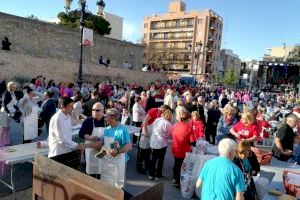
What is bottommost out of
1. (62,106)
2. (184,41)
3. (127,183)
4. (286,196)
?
(127,183)

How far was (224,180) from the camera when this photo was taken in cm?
383

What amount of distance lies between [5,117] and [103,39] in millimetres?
30379

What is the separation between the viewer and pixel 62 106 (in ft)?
16.3

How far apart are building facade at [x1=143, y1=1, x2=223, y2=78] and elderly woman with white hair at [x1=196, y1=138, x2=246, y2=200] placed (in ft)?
210

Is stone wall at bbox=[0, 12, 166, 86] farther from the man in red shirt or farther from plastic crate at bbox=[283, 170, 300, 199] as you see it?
plastic crate at bbox=[283, 170, 300, 199]

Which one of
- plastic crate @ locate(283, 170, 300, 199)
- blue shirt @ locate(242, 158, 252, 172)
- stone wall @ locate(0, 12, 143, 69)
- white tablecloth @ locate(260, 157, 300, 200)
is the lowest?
white tablecloth @ locate(260, 157, 300, 200)

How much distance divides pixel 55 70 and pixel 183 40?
177 feet

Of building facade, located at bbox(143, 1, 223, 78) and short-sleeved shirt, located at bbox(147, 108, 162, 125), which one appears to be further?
building facade, located at bbox(143, 1, 223, 78)

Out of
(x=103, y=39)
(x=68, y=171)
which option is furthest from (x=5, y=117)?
(x=103, y=39)

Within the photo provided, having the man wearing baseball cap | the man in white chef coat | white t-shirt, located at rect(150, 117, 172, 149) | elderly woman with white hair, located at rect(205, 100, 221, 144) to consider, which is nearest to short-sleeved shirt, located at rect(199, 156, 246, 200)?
the man wearing baseball cap

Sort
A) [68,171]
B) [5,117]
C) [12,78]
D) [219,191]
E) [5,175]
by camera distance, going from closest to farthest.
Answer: [68,171]
[219,191]
[5,175]
[5,117]
[12,78]

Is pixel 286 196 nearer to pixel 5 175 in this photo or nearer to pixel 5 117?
pixel 5 175

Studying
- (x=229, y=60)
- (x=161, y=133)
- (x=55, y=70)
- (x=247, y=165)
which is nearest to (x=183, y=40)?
(x=229, y=60)

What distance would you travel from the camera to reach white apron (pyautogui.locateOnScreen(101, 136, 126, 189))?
4.87 metres
